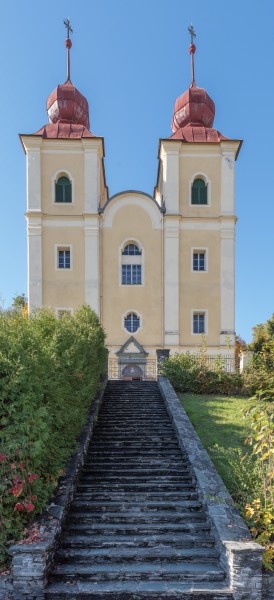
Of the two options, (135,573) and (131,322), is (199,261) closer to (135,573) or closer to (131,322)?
(131,322)

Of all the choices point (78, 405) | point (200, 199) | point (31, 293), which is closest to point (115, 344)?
point (31, 293)

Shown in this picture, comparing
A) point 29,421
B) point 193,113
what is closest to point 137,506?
point 29,421

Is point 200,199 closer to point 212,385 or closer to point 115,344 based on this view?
point 115,344

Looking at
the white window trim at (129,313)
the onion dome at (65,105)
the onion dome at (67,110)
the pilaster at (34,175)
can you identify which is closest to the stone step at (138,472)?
the white window trim at (129,313)

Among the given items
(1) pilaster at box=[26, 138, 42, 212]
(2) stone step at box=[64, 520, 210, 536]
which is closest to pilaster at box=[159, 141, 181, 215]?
(1) pilaster at box=[26, 138, 42, 212]

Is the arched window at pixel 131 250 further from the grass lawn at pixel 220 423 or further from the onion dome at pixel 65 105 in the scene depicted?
the grass lawn at pixel 220 423

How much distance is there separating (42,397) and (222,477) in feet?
13.4

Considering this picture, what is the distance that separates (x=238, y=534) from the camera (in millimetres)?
6168

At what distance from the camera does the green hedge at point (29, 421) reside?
6027 millimetres

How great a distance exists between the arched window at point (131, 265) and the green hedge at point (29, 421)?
16.8 meters

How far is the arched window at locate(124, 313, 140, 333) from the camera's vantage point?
25.0 metres

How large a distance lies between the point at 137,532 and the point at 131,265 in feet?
64.5

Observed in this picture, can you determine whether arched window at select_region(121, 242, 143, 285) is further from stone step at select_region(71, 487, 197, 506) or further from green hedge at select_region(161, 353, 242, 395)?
stone step at select_region(71, 487, 197, 506)

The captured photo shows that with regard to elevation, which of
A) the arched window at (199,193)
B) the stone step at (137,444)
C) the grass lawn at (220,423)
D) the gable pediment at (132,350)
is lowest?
the stone step at (137,444)
